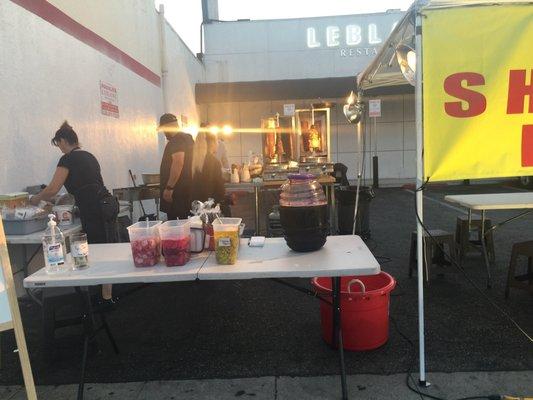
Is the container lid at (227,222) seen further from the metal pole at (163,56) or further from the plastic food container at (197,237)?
the metal pole at (163,56)

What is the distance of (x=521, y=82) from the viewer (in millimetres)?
2580

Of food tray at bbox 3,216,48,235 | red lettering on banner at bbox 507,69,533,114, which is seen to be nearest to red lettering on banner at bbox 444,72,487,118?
red lettering on banner at bbox 507,69,533,114

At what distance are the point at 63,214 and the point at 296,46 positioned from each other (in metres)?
11.6

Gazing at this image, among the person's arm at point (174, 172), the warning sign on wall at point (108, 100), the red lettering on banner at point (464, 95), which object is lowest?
the person's arm at point (174, 172)

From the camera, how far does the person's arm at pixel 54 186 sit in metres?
4.04

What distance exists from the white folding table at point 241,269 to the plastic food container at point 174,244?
0.05m

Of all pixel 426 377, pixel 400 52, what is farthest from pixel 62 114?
pixel 426 377

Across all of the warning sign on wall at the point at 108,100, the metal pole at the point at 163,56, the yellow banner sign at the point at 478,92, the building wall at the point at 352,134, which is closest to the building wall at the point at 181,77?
the metal pole at the point at 163,56

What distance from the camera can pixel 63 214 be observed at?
4.12 metres

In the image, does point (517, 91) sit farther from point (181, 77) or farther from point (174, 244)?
point (181, 77)

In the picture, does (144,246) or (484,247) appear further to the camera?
(484,247)

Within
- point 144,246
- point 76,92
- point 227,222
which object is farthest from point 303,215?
point 76,92

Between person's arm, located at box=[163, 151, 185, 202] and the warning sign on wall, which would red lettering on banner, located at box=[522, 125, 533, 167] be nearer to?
person's arm, located at box=[163, 151, 185, 202]

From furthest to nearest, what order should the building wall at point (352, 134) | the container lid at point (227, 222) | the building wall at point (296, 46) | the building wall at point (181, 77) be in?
the building wall at point (352, 134) < the building wall at point (296, 46) < the building wall at point (181, 77) < the container lid at point (227, 222)
